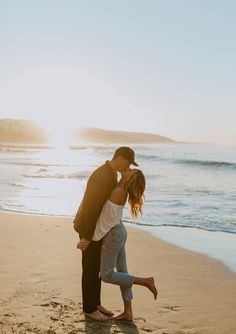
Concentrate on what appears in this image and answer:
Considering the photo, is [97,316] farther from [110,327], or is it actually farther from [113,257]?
[113,257]

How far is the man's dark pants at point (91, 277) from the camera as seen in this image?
5.01 metres

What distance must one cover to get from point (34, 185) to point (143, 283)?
54.2ft

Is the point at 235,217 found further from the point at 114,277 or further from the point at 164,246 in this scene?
the point at 114,277

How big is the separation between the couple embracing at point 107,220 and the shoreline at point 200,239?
2.85 metres

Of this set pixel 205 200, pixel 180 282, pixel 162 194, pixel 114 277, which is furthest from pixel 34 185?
pixel 114 277

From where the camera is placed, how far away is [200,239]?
9.83 m

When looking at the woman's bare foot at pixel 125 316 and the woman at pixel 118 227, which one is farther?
the woman's bare foot at pixel 125 316

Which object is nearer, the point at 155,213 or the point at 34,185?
the point at 155,213

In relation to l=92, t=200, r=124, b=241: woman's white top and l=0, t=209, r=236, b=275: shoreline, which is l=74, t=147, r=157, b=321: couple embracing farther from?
l=0, t=209, r=236, b=275: shoreline

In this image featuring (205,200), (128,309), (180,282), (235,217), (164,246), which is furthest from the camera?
(205,200)

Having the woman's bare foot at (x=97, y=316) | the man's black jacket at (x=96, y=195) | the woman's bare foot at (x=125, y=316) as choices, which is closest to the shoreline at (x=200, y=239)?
the woman's bare foot at (x=125, y=316)

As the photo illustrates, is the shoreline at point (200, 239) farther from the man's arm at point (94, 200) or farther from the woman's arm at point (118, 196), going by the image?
the man's arm at point (94, 200)

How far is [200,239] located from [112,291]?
422 centimetres

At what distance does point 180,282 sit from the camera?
6516 mm
